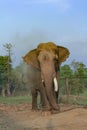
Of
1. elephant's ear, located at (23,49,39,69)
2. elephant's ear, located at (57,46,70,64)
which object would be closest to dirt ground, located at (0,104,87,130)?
elephant's ear, located at (23,49,39,69)

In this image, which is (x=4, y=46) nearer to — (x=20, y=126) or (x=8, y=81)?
(x=8, y=81)

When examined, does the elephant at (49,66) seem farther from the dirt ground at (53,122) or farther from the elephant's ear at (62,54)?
the dirt ground at (53,122)

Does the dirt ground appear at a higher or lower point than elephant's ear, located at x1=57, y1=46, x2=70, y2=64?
lower

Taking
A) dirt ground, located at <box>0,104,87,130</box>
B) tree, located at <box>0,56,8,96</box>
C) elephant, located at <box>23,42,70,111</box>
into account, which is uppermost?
tree, located at <box>0,56,8,96</box>

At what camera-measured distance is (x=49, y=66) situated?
15.9 metres

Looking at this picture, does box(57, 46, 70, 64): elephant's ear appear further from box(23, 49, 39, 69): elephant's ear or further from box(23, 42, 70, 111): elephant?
box(23, 49, 39, 69): elephant's ear

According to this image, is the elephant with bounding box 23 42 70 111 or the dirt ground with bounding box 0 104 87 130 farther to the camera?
the elephant with bounding box 23 42 70 111

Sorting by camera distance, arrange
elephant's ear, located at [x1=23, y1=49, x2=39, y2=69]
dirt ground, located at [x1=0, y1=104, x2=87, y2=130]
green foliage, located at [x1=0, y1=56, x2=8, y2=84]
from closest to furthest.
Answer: dirt ground, located at [x1=0, y1=104, x2=87, y2=130] → elephant's ear, located at [x1=23, y1=49, x2=39, y2=69] → green foliage, located at [x1=0, y1=56, x2=8, y2=84]

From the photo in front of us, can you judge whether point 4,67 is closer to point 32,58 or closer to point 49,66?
point 32,58

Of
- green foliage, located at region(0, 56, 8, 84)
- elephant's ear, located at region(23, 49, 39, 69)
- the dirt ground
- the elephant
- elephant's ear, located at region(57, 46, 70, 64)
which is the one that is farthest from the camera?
green foliage, located at region(0, 56, 8, 84)

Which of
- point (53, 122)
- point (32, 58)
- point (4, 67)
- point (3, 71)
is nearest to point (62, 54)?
point (32, 58)

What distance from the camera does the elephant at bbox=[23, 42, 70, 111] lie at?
15461 mm

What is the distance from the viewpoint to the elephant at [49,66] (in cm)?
1546

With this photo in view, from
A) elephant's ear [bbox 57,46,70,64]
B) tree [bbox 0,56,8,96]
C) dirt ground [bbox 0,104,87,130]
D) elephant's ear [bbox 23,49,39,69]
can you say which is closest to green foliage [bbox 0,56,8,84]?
tree [bbox 0,56,8,96]
